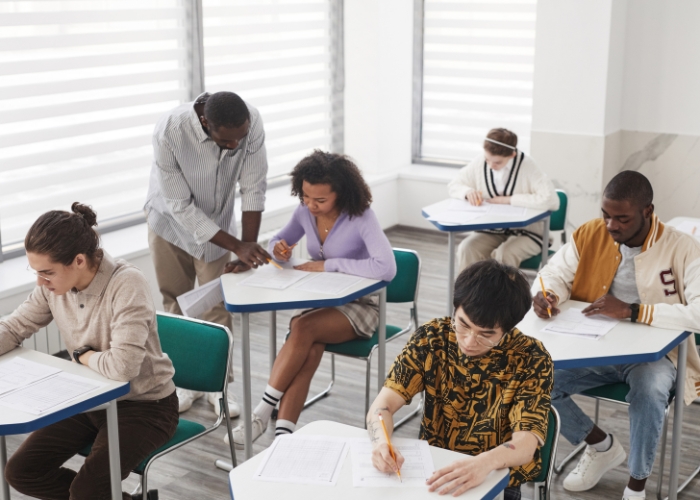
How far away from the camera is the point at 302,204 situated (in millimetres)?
3805

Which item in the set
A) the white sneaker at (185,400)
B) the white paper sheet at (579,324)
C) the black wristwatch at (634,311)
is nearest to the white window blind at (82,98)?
the white sneaker at (185,400)

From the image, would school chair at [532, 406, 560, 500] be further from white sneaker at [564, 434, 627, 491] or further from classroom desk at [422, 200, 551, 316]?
classroom desk at [422, 200, 551, 316]

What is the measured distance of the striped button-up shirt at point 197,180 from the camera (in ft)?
12.5

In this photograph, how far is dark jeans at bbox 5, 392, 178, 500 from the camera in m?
2.58

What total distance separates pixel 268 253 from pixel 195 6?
2581 millimetres

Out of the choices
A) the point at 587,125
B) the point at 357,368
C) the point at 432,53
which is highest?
the point at 432,53

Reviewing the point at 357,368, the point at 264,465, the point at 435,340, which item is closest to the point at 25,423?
the point at 264,465

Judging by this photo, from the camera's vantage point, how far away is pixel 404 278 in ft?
12.5

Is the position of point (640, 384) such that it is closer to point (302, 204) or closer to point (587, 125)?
point (302, 204)

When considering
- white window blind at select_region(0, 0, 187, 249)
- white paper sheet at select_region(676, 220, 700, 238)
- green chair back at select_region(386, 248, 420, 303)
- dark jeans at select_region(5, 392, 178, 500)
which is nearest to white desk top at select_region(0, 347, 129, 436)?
dark jeans at select_region(5, 392, 178, 500)

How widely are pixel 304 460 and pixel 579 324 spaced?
1378mm

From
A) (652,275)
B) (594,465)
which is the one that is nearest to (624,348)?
(652,275)

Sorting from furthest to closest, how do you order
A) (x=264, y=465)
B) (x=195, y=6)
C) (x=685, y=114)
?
(x=685, y=114)
(x=195, y=6)
(x=264, y=465)

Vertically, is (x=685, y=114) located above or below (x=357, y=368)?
above
